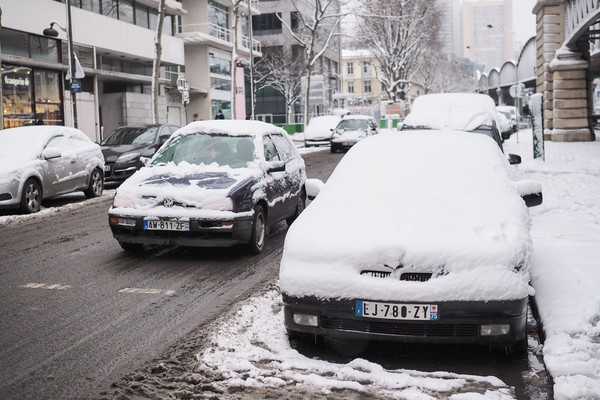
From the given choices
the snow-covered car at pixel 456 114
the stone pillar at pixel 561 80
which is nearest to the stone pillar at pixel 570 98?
the stone pillar at pixel 561 80

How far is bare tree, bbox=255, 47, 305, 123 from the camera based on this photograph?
70.4 m

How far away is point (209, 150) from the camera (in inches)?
355

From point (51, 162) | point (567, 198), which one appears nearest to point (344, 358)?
point (567, 198)

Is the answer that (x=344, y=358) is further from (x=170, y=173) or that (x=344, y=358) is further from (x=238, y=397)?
(x=170, y=173)

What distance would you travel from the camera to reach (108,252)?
8.65 metres

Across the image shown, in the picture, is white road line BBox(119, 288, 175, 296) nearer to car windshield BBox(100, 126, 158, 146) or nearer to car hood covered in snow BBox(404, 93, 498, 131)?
car hood covered in snow BBox(404, 93, 498, 131)

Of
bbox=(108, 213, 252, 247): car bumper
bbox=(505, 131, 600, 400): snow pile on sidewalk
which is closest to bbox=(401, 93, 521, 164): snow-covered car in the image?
bbox=(505, 131, 600, 400): snow pile on sidewalk

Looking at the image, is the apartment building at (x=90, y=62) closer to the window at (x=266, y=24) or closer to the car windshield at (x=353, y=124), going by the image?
the car windshield at (x=353, y=124)

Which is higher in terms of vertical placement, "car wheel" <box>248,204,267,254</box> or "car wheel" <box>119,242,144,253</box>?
"car wheel" <box>248,204,267,254</box>

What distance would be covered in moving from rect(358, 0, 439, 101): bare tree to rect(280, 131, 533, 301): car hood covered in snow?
43.0m

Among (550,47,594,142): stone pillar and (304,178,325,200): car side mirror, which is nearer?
(304,178,325,200): car side mirror

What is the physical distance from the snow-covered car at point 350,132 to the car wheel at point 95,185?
15495mm

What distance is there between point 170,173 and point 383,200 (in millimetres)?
3881

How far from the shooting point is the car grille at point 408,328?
14.2 ft
